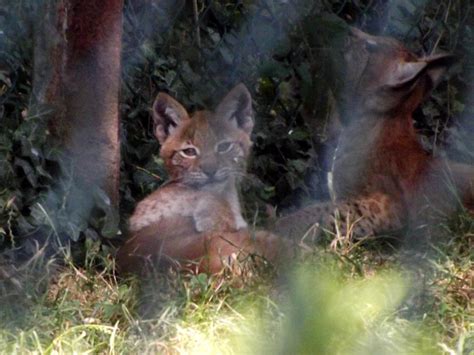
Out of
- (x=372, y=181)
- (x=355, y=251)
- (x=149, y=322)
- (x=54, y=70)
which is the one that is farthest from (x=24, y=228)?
(x=372, y=181)

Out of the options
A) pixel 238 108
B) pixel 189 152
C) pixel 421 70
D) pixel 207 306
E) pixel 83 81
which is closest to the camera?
pixel 207 306

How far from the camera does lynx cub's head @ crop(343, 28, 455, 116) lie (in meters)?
4.58

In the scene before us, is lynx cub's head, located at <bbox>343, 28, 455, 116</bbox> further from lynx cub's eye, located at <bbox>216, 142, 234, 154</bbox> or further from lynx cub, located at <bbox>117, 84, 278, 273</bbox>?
lynx cub's eye, located at <bbox>216, 142, 234, 154</bbox>

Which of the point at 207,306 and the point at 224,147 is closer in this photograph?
the point at 207,306

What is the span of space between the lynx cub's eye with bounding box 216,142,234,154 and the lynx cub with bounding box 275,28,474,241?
40 cm

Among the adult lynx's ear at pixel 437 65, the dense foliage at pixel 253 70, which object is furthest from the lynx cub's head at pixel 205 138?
the adult lynx's ear at pixel 437 65

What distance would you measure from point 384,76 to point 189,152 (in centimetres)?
109

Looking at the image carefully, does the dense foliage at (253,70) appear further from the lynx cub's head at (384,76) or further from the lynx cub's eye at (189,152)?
the lynx cub's eye at (189,152)

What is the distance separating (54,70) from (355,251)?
1.38 meters

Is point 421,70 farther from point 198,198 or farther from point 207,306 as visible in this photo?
point 207,306

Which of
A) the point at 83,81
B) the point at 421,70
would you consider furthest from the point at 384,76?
the point at 83,81

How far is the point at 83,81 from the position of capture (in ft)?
12.5

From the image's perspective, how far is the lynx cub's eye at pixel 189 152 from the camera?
13.7 feet

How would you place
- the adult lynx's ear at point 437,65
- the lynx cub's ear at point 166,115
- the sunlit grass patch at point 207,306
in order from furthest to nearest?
1. the adult lynx's ear at point 437,65
2. the lynx cub's ear at point 166,115
3. the sunlit grass patch at point 207,306
